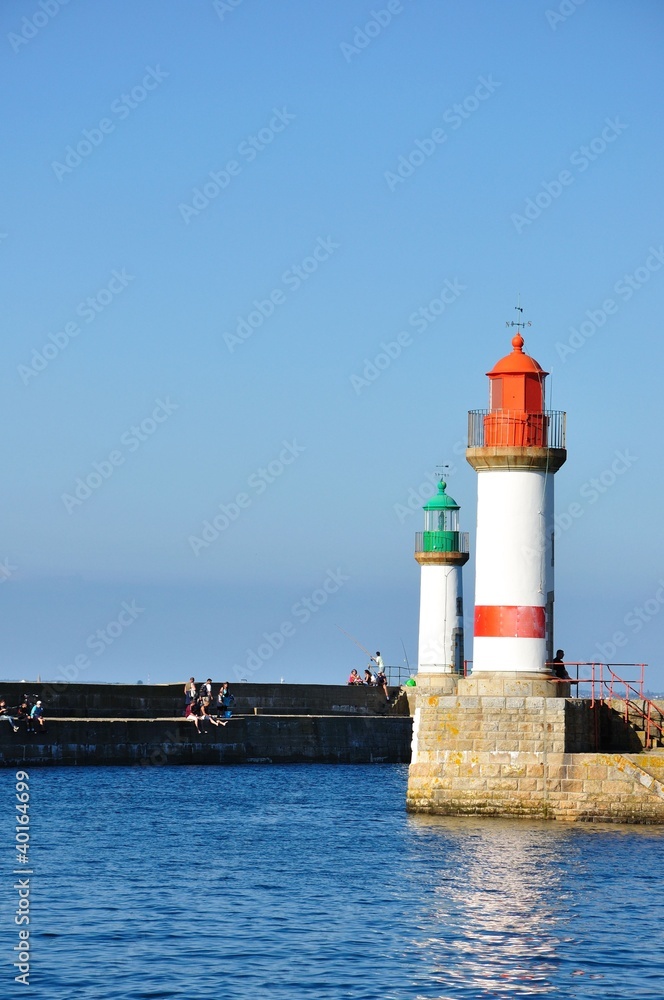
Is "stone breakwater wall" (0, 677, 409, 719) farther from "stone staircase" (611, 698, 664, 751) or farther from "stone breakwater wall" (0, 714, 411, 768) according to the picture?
"stone staircase" (611, 698, 664, 751)

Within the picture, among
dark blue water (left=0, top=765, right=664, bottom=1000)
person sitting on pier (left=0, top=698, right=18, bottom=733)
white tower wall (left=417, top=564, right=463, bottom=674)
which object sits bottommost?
dark blue water (left=0, top=765, right=664, bottom=1000)

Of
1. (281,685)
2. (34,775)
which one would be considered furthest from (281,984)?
(281,685)

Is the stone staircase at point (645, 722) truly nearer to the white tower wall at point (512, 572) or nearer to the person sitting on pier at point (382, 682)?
the white tower wall at point (512, 572)

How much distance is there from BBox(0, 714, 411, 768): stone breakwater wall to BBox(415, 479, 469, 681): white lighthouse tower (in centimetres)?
195

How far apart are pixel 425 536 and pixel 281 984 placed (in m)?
A: 29.8

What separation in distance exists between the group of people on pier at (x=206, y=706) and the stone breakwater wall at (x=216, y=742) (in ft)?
0.61

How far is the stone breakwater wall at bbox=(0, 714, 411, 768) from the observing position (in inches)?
1369

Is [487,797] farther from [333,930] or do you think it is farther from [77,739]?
[77,739]

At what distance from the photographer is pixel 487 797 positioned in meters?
24.2

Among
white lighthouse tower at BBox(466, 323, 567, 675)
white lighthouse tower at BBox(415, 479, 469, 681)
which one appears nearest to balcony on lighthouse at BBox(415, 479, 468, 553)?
white lighthouse tower at BBox(415, 479, 469, 681)

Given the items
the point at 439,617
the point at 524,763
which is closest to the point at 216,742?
the point at 439,617

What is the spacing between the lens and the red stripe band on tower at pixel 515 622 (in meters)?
25.0

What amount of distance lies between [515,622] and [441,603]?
726 inches

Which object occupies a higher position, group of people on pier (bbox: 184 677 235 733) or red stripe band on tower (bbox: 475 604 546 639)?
red stripe band on tower (bbox: 475 604 546 639)
